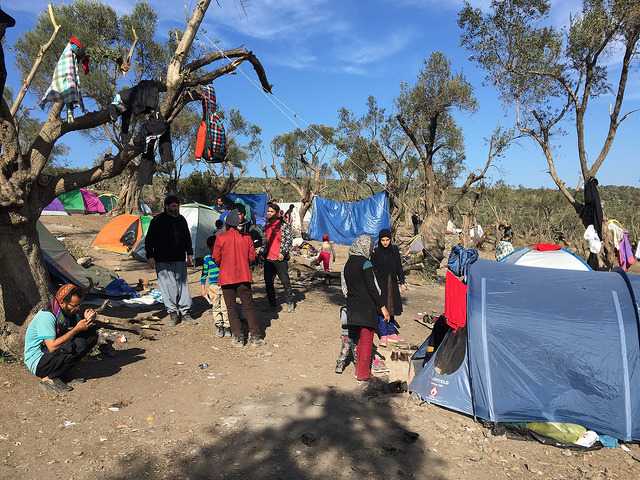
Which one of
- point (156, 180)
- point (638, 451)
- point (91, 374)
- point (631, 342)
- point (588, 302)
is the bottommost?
point (638, 451)

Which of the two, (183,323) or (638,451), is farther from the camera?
(183,323)

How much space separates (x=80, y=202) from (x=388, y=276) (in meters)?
19.8

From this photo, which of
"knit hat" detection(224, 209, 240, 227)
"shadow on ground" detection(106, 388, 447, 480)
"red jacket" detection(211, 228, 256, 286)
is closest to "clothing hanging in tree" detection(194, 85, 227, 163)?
"knit hat" detection(224, 209, 240, 227)

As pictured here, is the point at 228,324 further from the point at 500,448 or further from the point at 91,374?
the point at 500,448

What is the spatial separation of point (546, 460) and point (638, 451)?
3.04 ft

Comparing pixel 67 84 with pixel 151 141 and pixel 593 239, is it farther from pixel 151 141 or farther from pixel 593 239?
pixel 593 239

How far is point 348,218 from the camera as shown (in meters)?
19.5

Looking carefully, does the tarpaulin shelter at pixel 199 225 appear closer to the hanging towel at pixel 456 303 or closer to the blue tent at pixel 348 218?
the blue tent at pixel 348 218

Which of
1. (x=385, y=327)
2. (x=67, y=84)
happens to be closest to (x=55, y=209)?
(x=67, y=84)

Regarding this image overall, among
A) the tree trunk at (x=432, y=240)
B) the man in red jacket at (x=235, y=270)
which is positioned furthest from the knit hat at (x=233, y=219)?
the tree trunk at (x=432, y=240)

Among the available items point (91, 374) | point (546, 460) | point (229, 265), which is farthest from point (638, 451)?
point (91, 374)

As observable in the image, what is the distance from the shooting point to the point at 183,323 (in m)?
6.45

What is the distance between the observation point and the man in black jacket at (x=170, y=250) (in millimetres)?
6035

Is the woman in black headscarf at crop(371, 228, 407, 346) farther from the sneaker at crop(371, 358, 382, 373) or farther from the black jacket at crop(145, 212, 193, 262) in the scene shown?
the black jacket at crop(145, 212, 193, 262)
